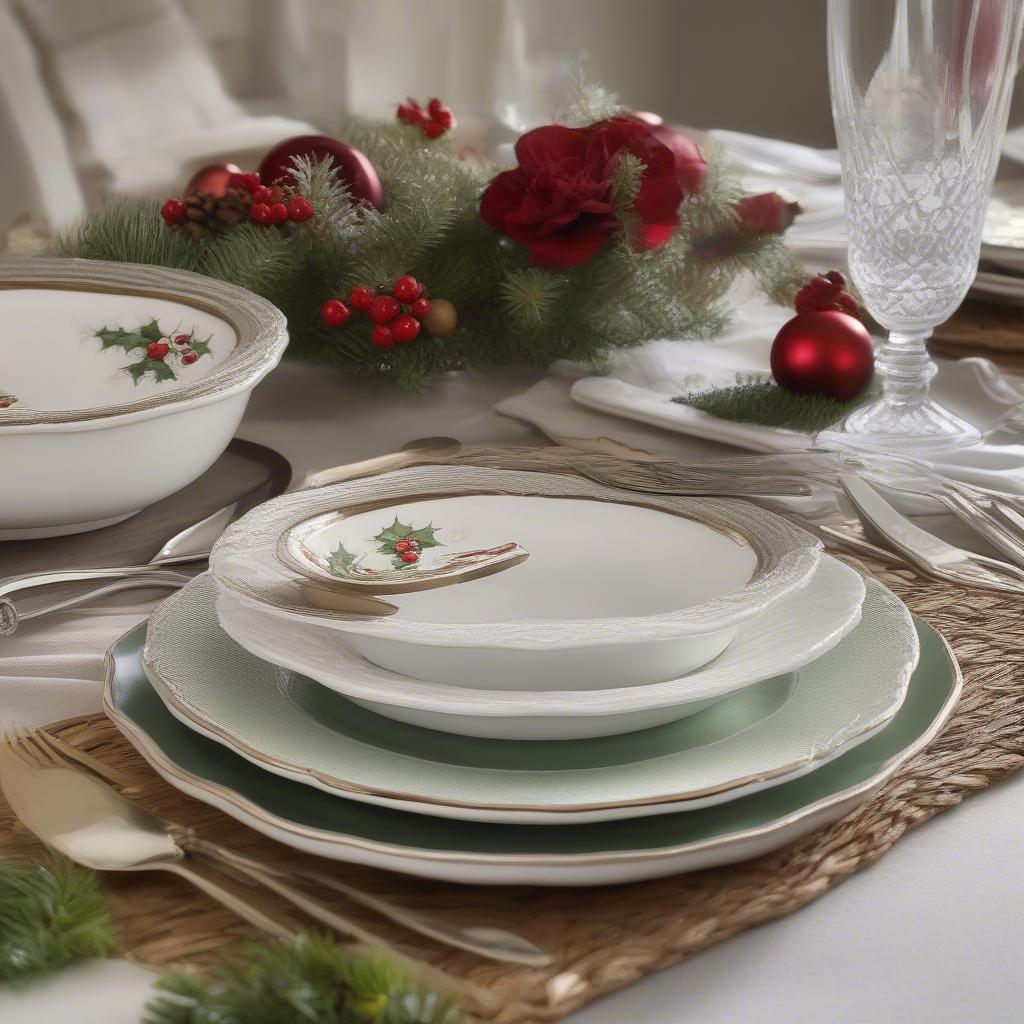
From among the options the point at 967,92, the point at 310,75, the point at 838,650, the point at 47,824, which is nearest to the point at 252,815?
the point at 47,824

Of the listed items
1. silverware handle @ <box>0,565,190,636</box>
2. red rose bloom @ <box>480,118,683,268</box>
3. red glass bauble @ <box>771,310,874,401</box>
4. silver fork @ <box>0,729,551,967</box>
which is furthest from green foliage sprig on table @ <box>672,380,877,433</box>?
silver fork @ <box>0,729,551,967</box>

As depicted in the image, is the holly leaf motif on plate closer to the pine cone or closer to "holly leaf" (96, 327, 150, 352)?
"holly leaf" (96, 327, 150, 352)

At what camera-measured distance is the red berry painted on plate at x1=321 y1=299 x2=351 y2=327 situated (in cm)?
82

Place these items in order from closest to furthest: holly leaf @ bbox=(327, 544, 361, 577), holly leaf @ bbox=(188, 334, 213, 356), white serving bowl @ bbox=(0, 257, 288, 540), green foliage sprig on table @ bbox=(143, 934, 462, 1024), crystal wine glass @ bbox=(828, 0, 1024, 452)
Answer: green foliage sprig on table @ bbox=(143, 934, 462, 1024) → holly leaf @ bbox=(327, 544, 361, 577) → white serving bowl @ bbox=(0, 257, 288, 540) → holly leaf @ bbox=(188, 334, 213, 356) → crystal wine glass @ bbox=(828, 0, 1024, 452)

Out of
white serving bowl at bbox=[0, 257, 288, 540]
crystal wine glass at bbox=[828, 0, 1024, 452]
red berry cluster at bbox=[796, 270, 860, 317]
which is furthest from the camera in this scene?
red berry cluster at bbox=[796, 270, 860, 317]

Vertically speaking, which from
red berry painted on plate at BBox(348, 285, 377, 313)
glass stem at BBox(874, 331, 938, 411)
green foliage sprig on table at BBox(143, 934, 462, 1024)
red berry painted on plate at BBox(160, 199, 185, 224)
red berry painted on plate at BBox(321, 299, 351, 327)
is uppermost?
red berry painted on plate at BBox(160, 199, 185, 224)

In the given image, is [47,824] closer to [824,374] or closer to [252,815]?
[252,815]

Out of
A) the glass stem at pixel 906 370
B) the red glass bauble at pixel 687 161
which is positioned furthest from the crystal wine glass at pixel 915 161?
the red glass bauble at pixel 687 161

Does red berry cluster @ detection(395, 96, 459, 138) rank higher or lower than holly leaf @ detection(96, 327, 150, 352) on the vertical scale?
higher

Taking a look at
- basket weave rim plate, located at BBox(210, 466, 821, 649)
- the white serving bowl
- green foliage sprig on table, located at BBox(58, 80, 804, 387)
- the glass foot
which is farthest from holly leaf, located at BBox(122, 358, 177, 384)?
the glass foot

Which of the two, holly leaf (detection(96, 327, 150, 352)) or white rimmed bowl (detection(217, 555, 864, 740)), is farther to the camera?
holly leaf (detection(96, 327, 150, 352))

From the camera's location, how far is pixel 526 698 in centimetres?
36

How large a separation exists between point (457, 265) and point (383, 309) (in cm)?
9

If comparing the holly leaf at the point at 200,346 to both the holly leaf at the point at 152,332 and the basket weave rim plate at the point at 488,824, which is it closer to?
the holly leaf at the point at 152,332
